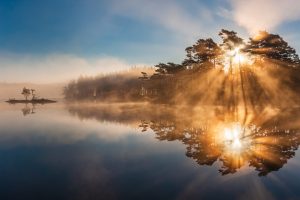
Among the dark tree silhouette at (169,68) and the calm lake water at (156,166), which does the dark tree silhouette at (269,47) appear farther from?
the calm lake water at (156,166)

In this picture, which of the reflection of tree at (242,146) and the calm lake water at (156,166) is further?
the reflection of tree at (242,146)

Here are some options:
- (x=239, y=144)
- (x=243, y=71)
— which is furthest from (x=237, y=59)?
(x=239, y=144)

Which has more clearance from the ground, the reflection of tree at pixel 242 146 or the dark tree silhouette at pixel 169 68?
the dark tree silhouette at pixel 169 68

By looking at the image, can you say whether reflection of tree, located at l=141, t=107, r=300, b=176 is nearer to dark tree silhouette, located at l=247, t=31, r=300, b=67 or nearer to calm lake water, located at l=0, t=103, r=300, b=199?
calm lake water, located at l=0, t=103, r=300, b=199

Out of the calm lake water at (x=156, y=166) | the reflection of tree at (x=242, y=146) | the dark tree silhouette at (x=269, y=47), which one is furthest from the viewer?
the dark tree silhouette at (x=269, y=47)

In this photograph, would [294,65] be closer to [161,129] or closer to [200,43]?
[200,43]

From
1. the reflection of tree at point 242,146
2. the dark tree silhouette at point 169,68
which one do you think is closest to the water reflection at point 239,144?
the reflection of tree at point 242,146

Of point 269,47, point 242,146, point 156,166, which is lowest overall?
point 156,166

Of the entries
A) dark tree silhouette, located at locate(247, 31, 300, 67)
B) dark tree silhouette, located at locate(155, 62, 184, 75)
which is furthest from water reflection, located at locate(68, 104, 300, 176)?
dark tree silhouette, located at locate(155, 62, 184, 75)

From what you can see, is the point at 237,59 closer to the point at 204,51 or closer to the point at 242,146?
the point at 204,51

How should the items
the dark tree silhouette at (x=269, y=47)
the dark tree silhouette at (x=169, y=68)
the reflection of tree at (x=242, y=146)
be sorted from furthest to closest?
the dark tree silhouette at (x=169, y=68)
the dark tree silhouette at (x=269, y=47)
the reflection of tree at (x=242, y=146)

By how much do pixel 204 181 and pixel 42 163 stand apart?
27.3ft

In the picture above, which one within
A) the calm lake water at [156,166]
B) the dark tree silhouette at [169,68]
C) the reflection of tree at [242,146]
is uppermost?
the dark tree silhouette at [169,68]

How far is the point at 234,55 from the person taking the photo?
68688mm
